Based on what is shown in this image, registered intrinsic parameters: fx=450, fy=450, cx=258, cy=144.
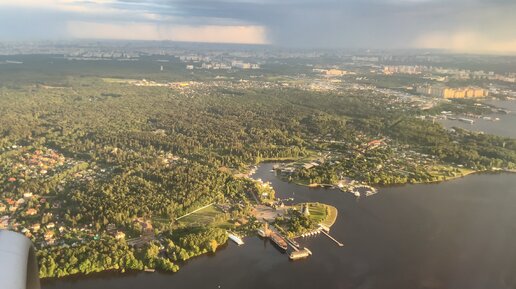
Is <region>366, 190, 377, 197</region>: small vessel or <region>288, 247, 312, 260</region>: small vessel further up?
<region>366, 190, 377, 197</region>: small vessel

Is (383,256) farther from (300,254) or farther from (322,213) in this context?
(322,213)

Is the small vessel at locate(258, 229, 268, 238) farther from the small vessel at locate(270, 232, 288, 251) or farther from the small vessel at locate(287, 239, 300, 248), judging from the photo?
the small vessel at locate(287, 239, 300, 248)

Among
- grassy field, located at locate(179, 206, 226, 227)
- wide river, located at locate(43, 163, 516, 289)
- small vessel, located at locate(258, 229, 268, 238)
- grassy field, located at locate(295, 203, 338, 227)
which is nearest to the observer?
wide river, located at locate(43, 163, 516, 289)

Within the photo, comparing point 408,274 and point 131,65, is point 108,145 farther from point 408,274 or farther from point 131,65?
point 131,65

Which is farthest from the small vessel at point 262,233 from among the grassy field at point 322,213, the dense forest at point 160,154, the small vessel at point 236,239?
the grassy field at point 322,213

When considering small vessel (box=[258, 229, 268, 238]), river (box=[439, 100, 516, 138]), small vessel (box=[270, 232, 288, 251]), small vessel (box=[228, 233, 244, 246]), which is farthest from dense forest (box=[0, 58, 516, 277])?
river (box=[439, 100, 516, 138])

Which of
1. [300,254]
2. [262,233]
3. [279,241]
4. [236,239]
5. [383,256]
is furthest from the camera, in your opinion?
[262,233]

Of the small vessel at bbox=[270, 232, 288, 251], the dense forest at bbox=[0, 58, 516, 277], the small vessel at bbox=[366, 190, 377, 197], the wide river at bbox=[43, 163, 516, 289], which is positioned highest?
the dense forest at bbox=[0, 58, 516, 277]

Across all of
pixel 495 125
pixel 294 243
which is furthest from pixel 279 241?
pixel 495 125

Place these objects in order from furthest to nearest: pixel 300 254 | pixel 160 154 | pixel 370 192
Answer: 1. pixel 160 154
2. pixel 370 192
3. pixel 300 254

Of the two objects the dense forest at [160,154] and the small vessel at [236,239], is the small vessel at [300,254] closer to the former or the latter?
the small vessel at [236,239]
